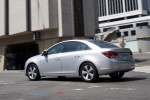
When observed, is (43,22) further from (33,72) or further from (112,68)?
(112,68)

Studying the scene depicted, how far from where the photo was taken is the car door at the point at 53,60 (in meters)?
9.89

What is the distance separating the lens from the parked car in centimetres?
869

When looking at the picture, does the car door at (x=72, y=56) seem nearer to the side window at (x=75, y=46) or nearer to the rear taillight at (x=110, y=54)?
the side window at (x=75, y=46)

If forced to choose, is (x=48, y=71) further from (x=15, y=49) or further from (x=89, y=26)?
(x=15, y=49)

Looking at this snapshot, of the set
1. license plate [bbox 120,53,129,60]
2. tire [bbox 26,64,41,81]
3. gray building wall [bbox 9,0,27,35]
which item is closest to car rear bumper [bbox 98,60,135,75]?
license plate [bbox 120,53,129,60]

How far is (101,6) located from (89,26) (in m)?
98.4

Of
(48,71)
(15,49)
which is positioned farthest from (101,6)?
(48,71)

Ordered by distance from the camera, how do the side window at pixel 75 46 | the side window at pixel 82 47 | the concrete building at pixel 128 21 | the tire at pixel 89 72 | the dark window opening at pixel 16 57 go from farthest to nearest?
the concrete building at pixel 128 21, the dark window opening at pixel 16 57, the side window at pixel 75 46, the side window at pixel 82 47, the tire at pixel 89 72

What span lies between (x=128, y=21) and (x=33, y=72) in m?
96.5

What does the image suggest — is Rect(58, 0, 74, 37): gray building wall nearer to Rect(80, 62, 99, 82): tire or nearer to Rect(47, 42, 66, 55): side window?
Rect(47, 42, 66, 55): side window

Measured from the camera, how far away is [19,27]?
2778cm

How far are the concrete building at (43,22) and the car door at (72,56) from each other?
51.3ft

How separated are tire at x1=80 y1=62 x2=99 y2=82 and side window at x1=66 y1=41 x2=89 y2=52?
2.05 feet

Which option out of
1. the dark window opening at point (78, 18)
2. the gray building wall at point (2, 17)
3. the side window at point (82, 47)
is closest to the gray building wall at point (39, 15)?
the dark window opening at point (78, 18)
